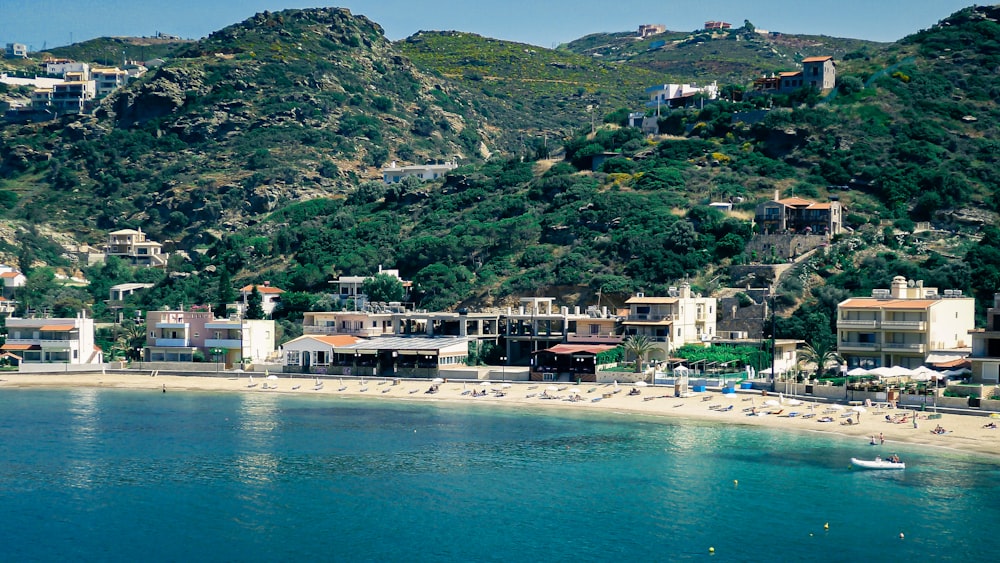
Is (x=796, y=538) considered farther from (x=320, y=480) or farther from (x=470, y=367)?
(x=470, y=367)

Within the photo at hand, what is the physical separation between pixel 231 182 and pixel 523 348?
65241 millimetres

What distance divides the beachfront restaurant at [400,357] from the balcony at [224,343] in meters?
8.83

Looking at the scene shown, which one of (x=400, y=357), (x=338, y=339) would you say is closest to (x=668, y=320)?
(x=400, y=357)

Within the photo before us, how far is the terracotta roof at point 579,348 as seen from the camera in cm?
7669

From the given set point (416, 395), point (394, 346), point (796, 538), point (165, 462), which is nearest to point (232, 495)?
point (165, 462)

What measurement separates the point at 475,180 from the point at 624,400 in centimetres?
5969

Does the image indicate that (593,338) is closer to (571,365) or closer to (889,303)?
(571,365)

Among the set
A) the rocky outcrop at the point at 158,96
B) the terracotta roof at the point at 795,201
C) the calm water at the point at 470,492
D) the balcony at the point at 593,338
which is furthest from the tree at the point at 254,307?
the rocky outcrop at the point at 158,96

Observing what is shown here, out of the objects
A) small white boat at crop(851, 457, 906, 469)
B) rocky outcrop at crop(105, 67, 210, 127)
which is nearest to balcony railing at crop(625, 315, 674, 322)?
small white boat at crop(851, 457, 906, 469)

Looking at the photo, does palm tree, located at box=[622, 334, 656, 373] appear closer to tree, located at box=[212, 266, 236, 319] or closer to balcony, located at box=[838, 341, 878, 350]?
balcony, located at box=[838, 341, 878, 350]

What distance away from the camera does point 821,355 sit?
69.1m

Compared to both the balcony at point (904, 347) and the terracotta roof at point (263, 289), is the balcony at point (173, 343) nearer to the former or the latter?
the terracotta roof at point (263, 289)

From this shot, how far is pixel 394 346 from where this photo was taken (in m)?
81.2

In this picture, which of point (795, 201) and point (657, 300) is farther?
point (795, 201)
